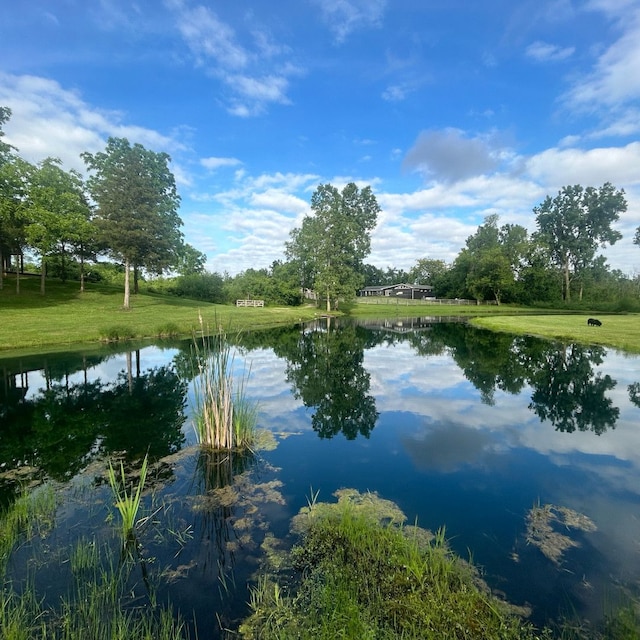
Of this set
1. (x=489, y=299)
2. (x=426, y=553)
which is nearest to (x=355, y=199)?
(x=489, y=299)

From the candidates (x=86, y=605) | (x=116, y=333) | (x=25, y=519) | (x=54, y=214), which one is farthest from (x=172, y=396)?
(x=54, y=214)

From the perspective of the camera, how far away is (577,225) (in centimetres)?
7019

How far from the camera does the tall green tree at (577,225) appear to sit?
67875mm

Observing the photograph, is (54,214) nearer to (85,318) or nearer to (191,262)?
(85,318)

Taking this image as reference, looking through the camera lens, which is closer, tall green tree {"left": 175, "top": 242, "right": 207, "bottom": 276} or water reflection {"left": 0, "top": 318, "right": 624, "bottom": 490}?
water reflection {"left": 0, "top": 318, "right": 624, "bottom": 490}

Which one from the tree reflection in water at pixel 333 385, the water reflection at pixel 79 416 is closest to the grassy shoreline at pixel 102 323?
the water reflection at pixel 79 416

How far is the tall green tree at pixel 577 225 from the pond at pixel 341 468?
69.3m

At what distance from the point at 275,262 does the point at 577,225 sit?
64652 mm

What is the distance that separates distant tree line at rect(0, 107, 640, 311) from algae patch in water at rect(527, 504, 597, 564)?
1366 inches

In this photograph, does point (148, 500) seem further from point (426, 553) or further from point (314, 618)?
point (426, 553)

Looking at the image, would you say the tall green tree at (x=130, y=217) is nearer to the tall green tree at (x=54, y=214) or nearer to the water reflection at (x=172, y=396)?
the tall green tree at (x=54, y=214)

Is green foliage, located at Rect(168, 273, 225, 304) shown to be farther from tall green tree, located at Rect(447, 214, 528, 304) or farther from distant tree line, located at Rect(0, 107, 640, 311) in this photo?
tall green tree, located at Rect(447, 214, 528, 304)

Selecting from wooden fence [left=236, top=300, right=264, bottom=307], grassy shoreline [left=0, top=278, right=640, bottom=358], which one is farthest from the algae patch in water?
wooden fence [left=236, top=300, right=264, bottom=307]

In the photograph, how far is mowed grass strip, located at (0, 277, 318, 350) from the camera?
66.5 feet
